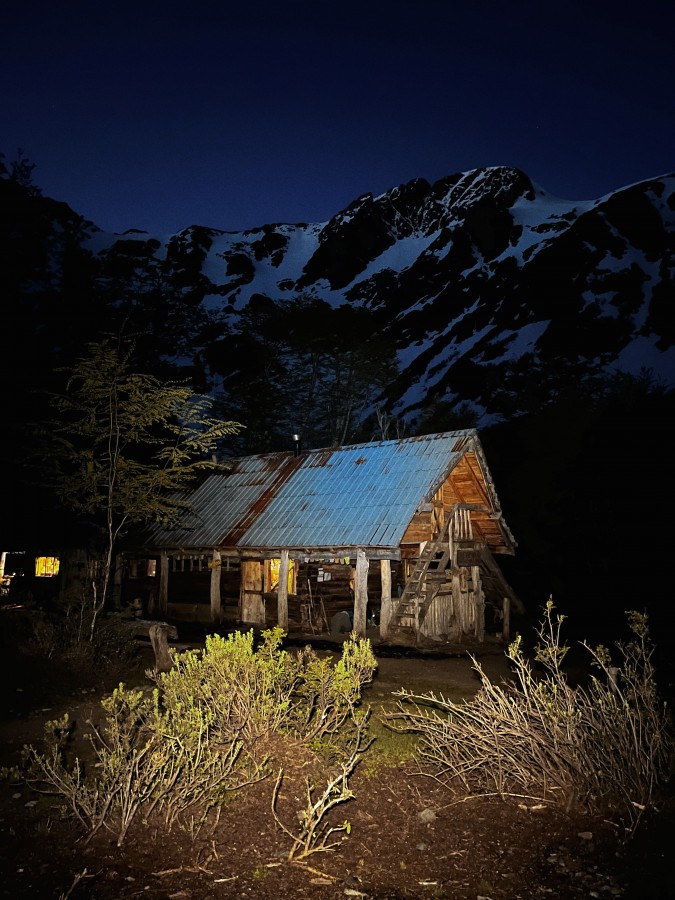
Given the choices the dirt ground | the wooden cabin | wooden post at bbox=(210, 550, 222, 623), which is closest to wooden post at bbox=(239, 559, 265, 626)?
the wooden cabin

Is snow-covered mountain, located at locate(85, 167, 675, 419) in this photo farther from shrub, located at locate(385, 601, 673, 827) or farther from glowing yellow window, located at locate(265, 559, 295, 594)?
shrub, located at locate(385, 601, 673, 827)

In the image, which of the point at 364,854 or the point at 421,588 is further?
the point at 421,588

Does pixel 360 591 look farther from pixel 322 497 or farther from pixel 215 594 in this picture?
pixel 215 594

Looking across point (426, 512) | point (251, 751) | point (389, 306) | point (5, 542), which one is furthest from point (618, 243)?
point (251, 751)

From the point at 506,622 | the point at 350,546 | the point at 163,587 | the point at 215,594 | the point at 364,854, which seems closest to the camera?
the point at 364,854

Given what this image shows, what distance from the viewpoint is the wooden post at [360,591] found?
1595cm

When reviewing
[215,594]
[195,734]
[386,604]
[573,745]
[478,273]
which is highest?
[478,273]

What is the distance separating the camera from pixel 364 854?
4926 mm

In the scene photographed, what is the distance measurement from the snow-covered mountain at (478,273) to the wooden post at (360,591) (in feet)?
133

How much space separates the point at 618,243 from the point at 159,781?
334 feet

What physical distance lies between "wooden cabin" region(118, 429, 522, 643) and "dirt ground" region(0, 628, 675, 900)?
9.70 metres

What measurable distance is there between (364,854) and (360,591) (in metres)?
11.3

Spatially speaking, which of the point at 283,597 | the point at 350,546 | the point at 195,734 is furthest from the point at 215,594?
the point at 195,734

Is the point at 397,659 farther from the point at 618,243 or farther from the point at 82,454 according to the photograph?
the point at 618,243
